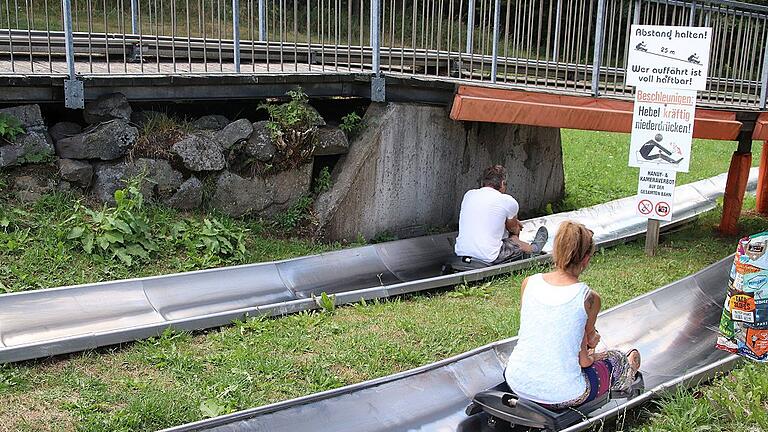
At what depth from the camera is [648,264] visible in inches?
379

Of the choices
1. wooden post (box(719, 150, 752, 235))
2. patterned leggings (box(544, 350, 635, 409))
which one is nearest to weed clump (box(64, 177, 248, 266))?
patterned leggings (box(544, 350, 635, 409))

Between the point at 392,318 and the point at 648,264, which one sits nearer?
the point at 392,318

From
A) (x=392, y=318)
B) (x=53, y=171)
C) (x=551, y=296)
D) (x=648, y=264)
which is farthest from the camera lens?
(x=648, y=264)

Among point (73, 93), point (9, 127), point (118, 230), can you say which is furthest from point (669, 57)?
point (9, 127)

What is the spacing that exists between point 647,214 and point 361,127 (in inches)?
139

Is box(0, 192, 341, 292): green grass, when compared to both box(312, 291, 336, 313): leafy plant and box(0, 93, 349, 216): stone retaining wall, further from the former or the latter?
box(312, 291, 336, 313): leafy plant

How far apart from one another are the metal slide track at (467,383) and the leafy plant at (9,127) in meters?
4.13

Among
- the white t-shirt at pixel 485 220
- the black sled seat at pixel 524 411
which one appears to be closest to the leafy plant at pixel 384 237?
the white t-shirt at pixel 485 220

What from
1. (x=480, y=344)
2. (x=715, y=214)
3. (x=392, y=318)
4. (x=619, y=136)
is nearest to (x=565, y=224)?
(x=480, y=344)

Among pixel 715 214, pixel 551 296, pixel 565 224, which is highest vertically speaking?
pixel 565 224

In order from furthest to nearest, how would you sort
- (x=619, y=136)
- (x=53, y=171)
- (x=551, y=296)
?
(x=619, y=136) → (x=53, y=171) → (x=551, y=296)

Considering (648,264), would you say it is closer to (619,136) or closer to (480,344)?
(480,344)

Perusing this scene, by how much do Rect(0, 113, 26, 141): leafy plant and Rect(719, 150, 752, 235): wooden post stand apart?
8.81m

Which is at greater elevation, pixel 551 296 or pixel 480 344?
pixel 551 296
